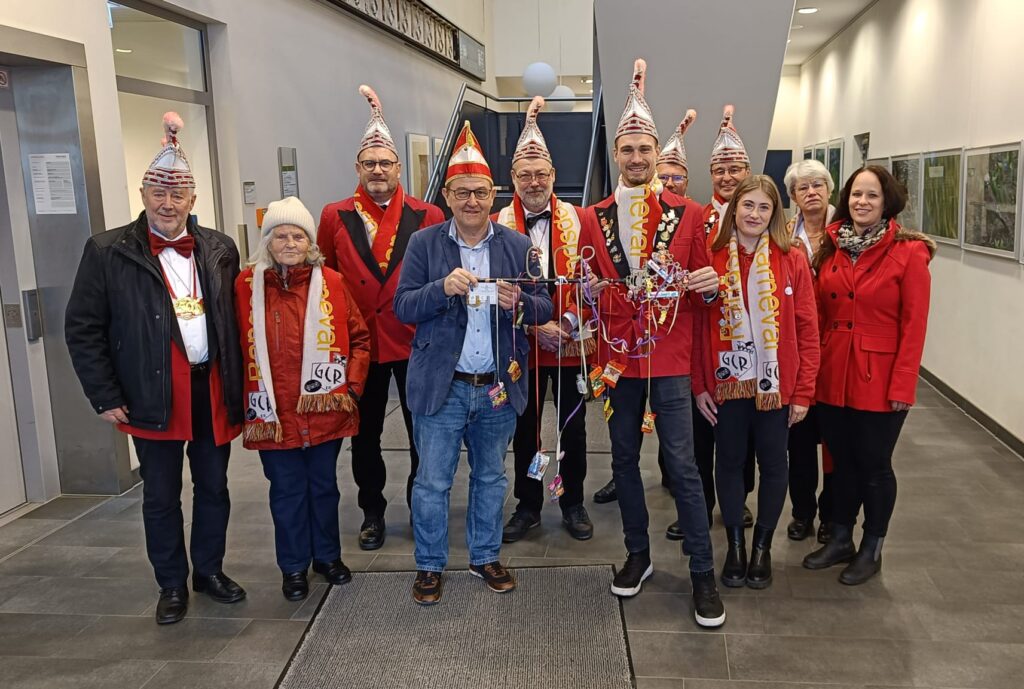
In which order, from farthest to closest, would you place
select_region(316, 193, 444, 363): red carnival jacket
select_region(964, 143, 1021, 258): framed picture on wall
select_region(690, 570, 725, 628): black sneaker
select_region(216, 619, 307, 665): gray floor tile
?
select_region(964, 143, 1021, 258): framed picture on wall, select_region(316, 193, 444, 363): red carnival jacket, select_region(690, 570, 725, 628): black sneaker, select_region(216, 619, 307, 665): gray floor tile

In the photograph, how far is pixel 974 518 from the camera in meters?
3.88

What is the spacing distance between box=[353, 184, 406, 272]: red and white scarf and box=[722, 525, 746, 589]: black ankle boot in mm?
1775

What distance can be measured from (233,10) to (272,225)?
317 cm

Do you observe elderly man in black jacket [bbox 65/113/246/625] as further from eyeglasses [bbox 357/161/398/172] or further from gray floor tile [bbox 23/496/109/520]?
gray floor tile [bbox 23/496/109/520]

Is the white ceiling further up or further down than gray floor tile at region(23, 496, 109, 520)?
further up

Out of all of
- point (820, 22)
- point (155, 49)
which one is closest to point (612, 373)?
point (155, 49)

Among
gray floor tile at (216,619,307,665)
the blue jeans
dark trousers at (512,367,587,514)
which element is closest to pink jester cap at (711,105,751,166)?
dark trousers at (512,367,587,514)

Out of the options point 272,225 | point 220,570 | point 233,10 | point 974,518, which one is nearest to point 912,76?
point 974,518

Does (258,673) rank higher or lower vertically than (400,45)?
lower

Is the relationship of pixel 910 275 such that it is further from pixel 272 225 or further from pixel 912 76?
pixel 912 76

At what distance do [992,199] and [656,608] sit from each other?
13.1 feet

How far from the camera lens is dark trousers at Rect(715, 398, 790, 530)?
305 centimetres

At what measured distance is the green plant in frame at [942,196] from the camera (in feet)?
20.5

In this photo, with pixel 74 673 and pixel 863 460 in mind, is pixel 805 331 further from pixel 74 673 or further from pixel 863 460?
pixel 74 673
